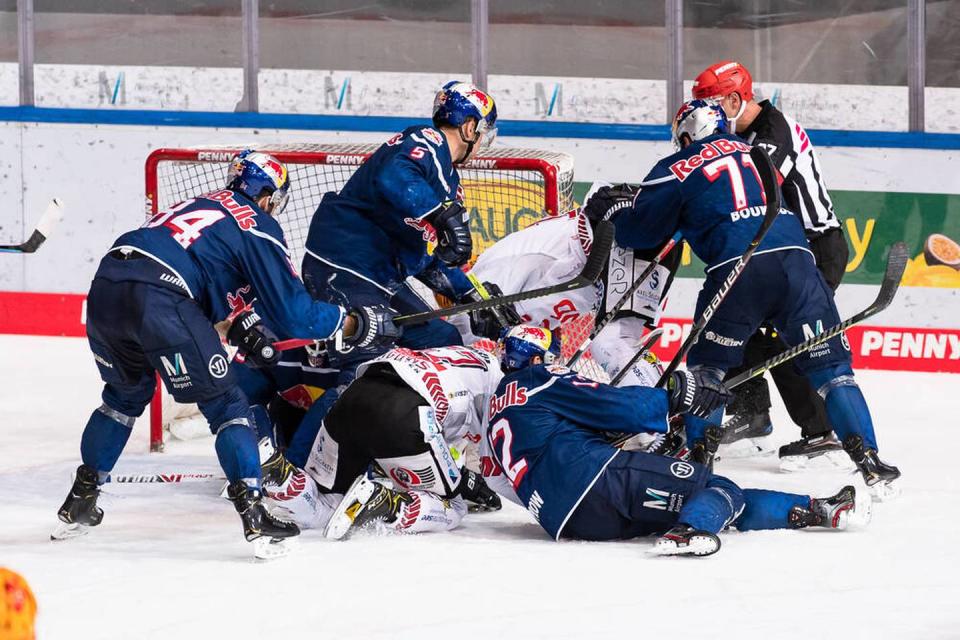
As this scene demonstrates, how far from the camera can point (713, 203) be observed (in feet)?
14.5

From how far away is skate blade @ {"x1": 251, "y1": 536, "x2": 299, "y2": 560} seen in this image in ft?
12.0

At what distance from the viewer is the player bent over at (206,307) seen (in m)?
3.71

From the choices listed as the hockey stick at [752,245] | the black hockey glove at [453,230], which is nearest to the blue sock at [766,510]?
the hockey stick at [752,245]

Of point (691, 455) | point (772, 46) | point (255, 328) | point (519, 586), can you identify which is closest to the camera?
point (519, 586)

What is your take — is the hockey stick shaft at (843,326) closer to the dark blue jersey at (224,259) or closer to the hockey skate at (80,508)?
the dark blue jersey at (224,259)

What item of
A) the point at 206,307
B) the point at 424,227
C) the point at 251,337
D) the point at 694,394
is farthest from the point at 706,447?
the point at 206,307

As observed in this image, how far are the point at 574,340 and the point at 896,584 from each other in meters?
2.04

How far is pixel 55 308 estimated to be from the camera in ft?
24.0

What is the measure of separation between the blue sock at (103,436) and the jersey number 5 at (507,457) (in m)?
1.01

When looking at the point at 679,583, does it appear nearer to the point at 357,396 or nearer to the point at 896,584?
the point at 896,584

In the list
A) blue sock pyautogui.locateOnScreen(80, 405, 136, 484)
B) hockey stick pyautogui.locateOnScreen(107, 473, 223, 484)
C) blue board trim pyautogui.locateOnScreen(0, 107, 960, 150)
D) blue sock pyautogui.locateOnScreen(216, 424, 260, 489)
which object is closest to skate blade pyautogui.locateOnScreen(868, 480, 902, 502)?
blue sock pyautogui.locateOnScreen(216, 424, 260, 489)

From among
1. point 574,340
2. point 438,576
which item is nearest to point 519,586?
point 438,576

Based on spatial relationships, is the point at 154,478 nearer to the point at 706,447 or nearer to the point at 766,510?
the point at 706,447

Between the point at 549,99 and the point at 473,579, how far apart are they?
3972 millimetres
